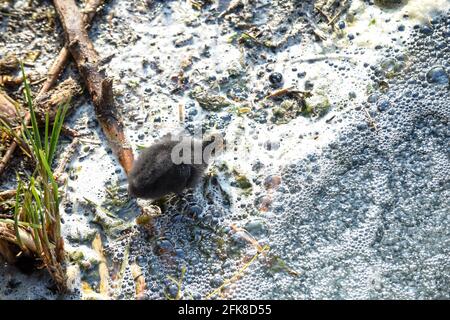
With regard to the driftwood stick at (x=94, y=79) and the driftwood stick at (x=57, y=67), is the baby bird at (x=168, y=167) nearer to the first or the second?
the driftwood stick at (x=94, y=79)

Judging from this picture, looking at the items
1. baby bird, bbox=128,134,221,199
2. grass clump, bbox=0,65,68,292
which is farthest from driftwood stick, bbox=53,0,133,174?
grass clump, bbox=0,65,68,292

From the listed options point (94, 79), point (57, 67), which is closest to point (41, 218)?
point (94, 79)

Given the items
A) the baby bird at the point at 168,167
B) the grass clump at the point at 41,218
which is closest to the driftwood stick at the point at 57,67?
the grass clump at the point at 41,218

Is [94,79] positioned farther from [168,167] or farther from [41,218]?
[41,218]

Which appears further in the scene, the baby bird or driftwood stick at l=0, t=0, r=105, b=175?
driftwood stick at l=0, t=0, r=105, b=175

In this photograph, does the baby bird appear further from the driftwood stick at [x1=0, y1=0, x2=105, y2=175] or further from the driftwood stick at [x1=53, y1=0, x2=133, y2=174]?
the driftwood stick at [x1=0, y1=0, x2=105, y2=175]

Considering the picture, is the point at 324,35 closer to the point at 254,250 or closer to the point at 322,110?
the point at 322,110
